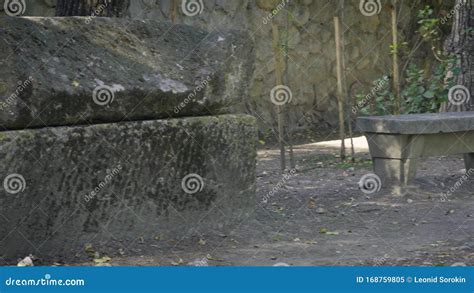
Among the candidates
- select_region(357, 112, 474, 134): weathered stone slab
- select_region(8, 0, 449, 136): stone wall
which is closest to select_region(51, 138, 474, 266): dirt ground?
select_region(357, 112, 474, 134): weathered stone slab

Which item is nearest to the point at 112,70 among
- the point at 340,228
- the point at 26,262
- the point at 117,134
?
the point at 117,134

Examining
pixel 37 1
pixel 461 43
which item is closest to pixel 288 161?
pixel 461 43

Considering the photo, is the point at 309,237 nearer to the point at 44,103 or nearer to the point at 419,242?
the point at 419,242

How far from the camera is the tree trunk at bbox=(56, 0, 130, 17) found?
6578 mm

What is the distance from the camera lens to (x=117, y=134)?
5.20 m

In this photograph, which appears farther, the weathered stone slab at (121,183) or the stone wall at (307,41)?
the stone wall at (307,41)

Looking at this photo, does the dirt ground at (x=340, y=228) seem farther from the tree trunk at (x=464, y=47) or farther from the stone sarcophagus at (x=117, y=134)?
the tree trunk at (x=464, y=47)

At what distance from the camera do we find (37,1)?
9.78 metres

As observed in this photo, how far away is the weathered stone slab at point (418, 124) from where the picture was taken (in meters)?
7.19

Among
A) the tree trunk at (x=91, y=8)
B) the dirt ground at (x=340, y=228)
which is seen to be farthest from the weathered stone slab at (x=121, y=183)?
the tree trunk at (x=91, y=8)

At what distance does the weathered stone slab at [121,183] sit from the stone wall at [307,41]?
4.89 metres

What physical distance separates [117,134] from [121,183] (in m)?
0.26

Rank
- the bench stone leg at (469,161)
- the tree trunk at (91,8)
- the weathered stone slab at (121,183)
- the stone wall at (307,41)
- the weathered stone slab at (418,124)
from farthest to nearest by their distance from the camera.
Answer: the stone wall at (307,41), the bench stone leg at (469,161), the weathered stone slab at (418,124), the tree trunk at (91,8), the weathered stone slab at (121,183)

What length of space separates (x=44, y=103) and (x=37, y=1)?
5070 millimetres
